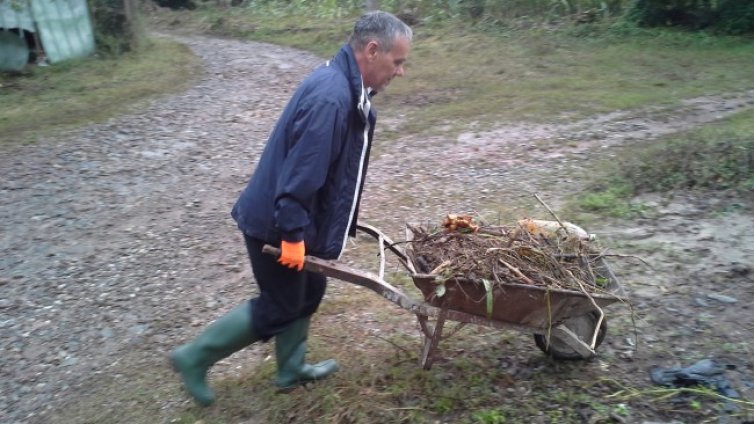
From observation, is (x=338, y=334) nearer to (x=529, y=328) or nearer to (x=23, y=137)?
(x=529, y=328)

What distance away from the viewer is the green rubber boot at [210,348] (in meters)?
3.64

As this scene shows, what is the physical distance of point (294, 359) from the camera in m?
3.86

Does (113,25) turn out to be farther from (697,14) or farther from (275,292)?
(275,292)

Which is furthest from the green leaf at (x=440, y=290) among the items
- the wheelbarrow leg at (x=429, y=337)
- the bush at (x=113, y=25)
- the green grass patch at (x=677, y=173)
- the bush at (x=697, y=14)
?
the bush at (x=113, y=25)

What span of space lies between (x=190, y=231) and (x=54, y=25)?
1027cm

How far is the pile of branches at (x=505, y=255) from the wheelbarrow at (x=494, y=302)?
0.05m

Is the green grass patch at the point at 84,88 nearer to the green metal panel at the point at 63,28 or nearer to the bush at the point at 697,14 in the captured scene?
the green metal panel at the point at 63,28

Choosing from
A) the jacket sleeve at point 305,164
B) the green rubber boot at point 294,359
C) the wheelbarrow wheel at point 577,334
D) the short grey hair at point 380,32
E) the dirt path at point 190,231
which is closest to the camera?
the jacket sleeve at point 305,164

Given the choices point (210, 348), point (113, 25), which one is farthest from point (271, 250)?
point (113, 25)

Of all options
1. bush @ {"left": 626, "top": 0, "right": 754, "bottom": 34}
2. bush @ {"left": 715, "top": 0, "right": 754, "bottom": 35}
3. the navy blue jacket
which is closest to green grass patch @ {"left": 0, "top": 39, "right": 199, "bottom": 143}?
the navy blue jacket

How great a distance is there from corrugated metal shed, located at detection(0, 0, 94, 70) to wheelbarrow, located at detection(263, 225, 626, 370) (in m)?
12.7

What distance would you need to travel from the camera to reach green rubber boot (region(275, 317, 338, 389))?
149 inches

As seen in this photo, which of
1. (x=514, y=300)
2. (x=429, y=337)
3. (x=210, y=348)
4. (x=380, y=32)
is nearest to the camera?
(x=380, y=32)

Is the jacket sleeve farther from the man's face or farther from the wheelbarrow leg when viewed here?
the wheelbarrow leg
